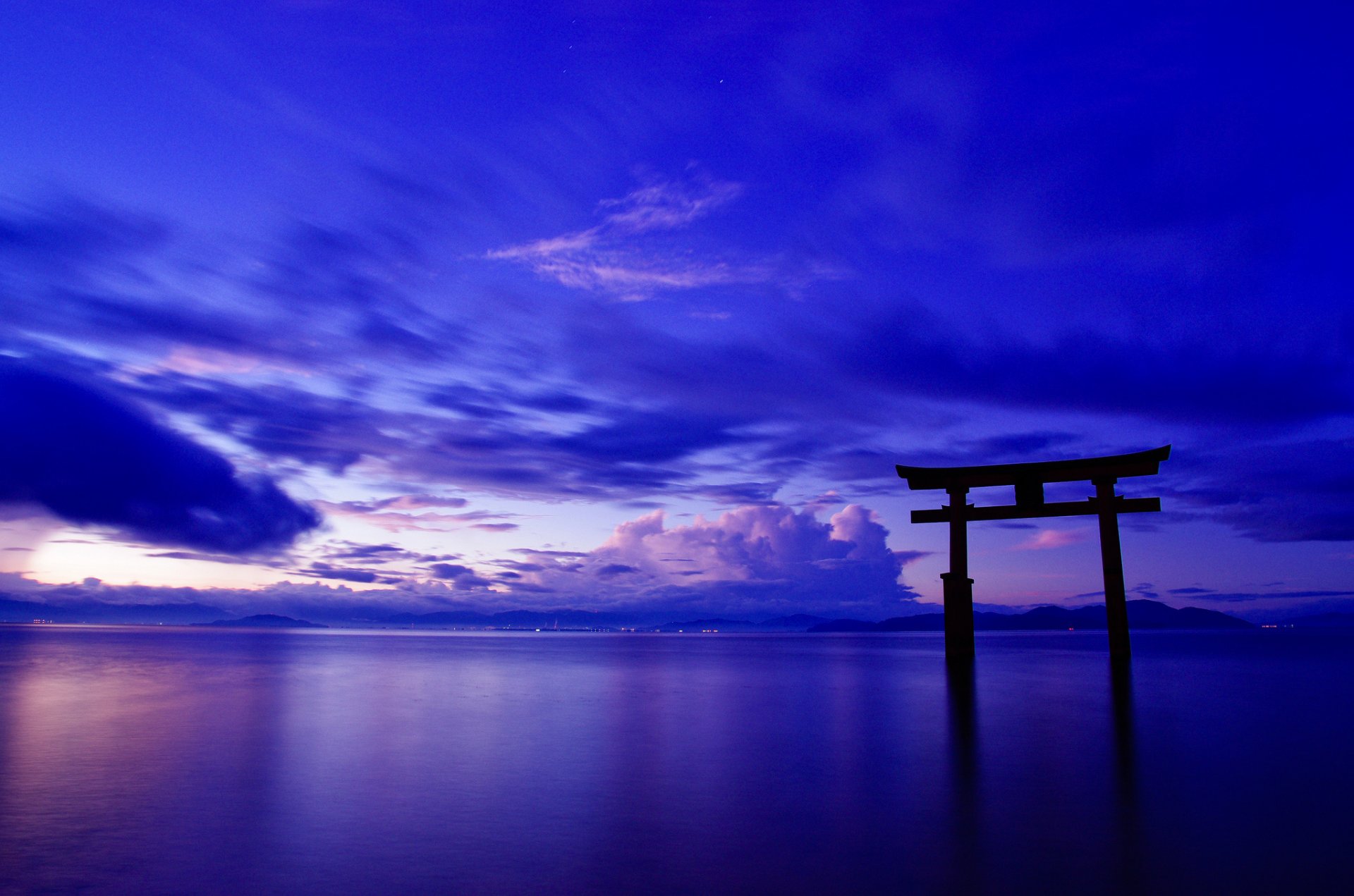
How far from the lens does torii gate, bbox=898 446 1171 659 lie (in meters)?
22.9

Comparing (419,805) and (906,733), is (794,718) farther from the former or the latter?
(419,805)

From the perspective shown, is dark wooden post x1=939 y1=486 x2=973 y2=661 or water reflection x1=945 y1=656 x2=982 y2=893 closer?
water reflection x1=945 y1=656 x2=982 y2=893

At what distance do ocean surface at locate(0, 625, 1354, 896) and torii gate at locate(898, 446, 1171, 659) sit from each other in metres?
6.15

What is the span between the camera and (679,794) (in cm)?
790

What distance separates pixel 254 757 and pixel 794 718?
7930mm

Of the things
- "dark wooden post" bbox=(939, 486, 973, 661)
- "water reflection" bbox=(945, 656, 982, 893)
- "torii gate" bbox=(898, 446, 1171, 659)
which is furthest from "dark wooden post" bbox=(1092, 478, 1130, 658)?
"water reflection" bbox=(945, 656, 982, 893)

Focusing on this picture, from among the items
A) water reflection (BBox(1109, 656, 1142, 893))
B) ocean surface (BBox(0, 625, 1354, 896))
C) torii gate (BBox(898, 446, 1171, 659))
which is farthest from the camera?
torii gate (BBox(898, 446, 1171, 659))

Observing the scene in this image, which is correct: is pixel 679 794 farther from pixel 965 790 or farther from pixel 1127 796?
pixel 1127 796

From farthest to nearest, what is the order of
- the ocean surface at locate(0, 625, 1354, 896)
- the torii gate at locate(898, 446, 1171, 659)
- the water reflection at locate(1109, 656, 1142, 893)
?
the torii gate at locate(898, 446, 1171, 659) < the ocean surface at locate(0, 625, 1354, 896) < the water reflection at locate(1109, 656, 1142, 893)

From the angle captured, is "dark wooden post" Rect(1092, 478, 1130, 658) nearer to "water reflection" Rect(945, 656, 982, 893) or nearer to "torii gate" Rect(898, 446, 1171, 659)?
"torii gate" Rect(898, 446, 1171, 659)

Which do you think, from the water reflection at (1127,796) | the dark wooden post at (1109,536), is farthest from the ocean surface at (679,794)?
the dark wooden post at (1109,536)

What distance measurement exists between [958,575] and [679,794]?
59.4 ft

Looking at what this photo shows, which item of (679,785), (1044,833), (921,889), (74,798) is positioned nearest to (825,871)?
(921,889)

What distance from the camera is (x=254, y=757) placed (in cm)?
994
